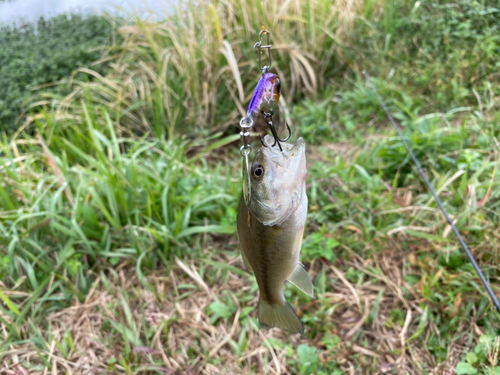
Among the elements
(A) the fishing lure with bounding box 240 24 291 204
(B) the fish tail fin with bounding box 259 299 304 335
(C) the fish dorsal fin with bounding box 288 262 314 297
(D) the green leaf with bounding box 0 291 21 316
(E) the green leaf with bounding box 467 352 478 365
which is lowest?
(E) the green leaf with bounding box 467 352 478 365

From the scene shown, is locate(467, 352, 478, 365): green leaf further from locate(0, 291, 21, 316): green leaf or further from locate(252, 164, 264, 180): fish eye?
locate(0, 291, 21, 316): green leaf

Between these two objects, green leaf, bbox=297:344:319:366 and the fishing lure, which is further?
green leaf, bbox=297:344:319:366

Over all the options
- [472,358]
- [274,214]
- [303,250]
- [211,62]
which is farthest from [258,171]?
[211,62]

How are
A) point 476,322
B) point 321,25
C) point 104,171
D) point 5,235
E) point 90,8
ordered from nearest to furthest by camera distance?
point 476,322 < point 5,235 < point 104,171 < point 321,25 < point 90,8

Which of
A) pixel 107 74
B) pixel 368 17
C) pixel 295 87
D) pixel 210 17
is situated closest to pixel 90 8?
pixel 107 74

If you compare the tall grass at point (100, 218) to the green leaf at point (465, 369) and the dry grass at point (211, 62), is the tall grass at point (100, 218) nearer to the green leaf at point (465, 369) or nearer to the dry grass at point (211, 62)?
the dry grass at point (211, 62)

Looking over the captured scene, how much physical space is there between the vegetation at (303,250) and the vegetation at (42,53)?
1.42m

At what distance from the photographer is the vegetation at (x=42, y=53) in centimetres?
428

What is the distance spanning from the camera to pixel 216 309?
6.61 ft

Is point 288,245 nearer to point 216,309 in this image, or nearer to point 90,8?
point 216,309

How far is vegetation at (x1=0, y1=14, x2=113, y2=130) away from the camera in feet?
14.0

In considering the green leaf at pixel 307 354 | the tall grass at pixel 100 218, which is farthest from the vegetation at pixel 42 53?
the green leaf at pixel 307 354

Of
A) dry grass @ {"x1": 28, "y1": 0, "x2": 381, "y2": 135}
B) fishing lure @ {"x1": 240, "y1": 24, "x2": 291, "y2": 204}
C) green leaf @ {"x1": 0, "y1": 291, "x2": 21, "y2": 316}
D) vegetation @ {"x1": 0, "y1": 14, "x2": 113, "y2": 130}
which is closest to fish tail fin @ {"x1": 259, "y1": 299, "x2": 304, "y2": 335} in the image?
fishing lure @ {"x1": 240, "y1": 24, "x2": 291, "y2": 204}

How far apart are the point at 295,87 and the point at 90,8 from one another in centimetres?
371
